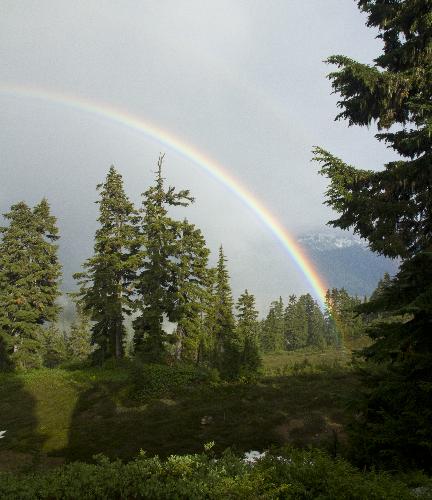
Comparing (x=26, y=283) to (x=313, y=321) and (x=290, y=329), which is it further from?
(x=313, y=321)

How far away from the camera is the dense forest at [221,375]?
22.3 feet

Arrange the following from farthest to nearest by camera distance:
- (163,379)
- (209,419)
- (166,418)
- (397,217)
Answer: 1. (163,379)
2. (166,418)
3. (209,419)
4. (397,217)

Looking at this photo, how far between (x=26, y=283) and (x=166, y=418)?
89.2ft

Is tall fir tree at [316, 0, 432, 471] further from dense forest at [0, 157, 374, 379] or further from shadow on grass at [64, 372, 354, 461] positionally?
dense forest at [0, 157, 374, 379]

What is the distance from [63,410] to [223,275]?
31947mm

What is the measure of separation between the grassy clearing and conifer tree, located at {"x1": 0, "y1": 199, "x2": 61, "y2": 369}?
1131cm

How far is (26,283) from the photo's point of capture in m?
40.4

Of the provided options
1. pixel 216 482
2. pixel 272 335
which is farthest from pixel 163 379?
pixel 272 335

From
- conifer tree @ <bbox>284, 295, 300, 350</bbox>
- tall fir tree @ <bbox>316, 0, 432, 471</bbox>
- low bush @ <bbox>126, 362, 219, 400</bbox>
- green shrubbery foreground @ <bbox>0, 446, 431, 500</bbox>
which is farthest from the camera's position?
conifer tree @ <bbox>284, 295, 300, 350</bbox>

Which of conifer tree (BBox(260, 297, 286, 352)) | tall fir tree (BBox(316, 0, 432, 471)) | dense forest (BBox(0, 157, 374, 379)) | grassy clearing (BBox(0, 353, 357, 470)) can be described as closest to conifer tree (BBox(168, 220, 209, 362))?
dense forest (BBox(0, 157, 374, 379))

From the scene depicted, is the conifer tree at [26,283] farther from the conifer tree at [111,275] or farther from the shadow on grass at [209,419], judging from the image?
the shadow on grass at [209,419]

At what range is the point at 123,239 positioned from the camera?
38250mm

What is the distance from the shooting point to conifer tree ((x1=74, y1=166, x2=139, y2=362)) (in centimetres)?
3709

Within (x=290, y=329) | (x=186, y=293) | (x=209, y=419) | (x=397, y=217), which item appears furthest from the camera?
(x=290, y=329)
